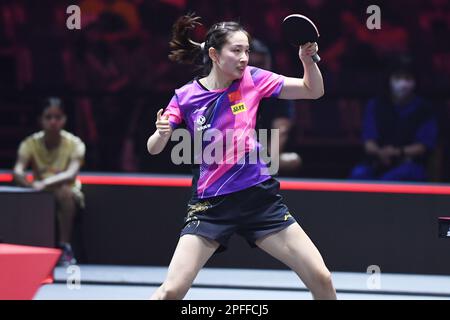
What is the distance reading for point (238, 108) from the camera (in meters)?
5.59

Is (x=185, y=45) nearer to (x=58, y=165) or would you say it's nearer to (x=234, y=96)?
(x=234, y=96)

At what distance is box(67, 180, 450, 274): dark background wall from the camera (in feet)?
29.7

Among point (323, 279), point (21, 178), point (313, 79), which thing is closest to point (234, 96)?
point (313, 79)

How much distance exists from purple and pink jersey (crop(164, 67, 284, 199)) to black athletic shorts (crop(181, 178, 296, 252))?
4 cm

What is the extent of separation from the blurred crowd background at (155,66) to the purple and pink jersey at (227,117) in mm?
4539

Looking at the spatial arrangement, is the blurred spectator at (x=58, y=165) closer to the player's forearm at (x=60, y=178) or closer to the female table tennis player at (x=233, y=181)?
the player's forearm at (x=60, y=178)

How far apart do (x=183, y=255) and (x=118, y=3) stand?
243 inches

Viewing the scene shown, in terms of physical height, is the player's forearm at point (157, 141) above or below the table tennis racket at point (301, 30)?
below

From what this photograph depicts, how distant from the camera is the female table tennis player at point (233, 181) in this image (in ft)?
17.6

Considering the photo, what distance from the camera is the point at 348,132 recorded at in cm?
1055

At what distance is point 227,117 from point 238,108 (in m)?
0.07

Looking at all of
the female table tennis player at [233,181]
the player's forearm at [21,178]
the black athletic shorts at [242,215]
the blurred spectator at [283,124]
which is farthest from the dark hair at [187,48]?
the player's forearm at [21,178]

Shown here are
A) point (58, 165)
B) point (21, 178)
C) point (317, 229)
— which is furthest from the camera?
point (58, 165)

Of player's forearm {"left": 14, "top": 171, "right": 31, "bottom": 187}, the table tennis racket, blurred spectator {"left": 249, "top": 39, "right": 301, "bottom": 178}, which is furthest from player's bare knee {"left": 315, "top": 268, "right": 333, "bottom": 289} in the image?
player's forearm {"left": 14, "top": 171, "right": 31, "bottom": 187}
